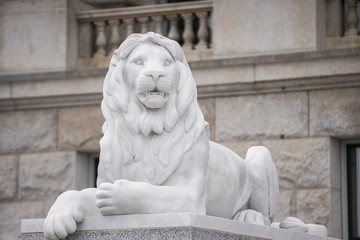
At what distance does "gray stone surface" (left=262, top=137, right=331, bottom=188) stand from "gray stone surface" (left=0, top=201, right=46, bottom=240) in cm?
327

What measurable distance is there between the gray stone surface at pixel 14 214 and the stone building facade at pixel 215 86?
13 mm

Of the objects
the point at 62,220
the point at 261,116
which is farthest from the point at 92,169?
the point at 62,220

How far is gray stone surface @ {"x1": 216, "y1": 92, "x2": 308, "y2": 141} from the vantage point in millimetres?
16375

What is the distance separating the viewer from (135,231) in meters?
11.0

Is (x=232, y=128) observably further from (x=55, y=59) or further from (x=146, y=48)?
(x=146, y=48)

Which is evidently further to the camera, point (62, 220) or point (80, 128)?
point (80, 128)

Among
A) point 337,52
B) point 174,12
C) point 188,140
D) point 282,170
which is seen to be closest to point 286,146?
point 282,170

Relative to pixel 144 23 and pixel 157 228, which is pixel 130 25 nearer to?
pixel 144 23

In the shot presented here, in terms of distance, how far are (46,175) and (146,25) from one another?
231 centimetres

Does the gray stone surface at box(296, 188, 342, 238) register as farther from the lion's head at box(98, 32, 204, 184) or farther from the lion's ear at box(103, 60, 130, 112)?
the lion's ear at box(103, 60, 130, 112)

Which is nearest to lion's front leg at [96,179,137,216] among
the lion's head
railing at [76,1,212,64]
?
the lion's head

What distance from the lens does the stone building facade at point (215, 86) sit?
1616 cm

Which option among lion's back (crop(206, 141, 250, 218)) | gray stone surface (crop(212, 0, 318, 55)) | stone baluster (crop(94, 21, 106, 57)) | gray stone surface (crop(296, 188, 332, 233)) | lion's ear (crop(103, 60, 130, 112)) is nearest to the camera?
lion's ear (crop(103, 60, 130, 112))

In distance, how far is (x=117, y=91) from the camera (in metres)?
11.5
